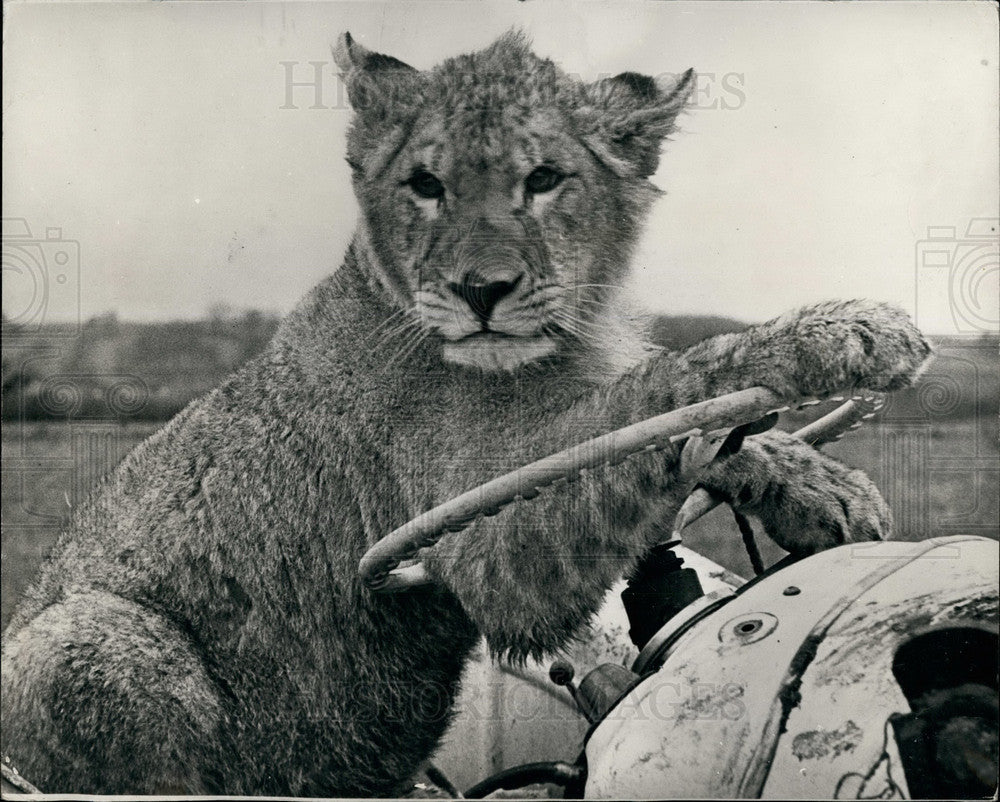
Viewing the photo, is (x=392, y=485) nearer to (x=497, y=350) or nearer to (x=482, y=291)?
(x=497, y=350)

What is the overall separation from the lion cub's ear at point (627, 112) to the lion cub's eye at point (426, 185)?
0.58m

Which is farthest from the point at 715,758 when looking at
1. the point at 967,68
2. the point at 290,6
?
the point at 290,6

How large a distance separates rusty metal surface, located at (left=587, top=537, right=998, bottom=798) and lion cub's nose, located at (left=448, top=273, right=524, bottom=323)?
135cm

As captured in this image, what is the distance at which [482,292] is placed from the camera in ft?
13.0

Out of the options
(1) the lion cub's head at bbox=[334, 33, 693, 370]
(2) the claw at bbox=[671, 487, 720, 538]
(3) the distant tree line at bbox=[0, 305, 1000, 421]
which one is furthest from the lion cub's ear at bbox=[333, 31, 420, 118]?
(2) the claw at bbox=[671, 487, 720, 538]

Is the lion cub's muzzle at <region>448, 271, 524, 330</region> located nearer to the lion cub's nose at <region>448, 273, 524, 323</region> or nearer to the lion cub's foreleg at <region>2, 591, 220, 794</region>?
the lion cub's nose at <region>448, 273, 524, 323</region>

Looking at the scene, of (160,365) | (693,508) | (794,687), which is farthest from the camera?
(160,365)

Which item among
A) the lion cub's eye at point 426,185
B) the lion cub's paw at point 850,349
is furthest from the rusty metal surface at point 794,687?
the lion cub's eye at point 426,185

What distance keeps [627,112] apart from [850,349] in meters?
1.22

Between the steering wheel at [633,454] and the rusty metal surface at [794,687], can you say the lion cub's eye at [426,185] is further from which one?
the rusty metal surface at [794,687]

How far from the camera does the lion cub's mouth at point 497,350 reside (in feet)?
13.3

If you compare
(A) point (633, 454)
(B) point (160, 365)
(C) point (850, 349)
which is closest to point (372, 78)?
(B) point (160, 365)

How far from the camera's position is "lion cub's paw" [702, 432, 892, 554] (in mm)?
4070

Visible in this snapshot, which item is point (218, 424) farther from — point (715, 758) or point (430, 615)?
point (715, 758)
